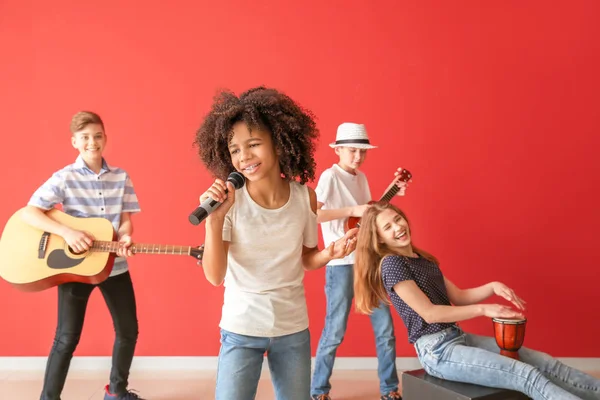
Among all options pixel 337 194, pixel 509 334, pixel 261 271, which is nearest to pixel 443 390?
pixel 509 334

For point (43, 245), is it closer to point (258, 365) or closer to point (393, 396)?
point (258, 365)

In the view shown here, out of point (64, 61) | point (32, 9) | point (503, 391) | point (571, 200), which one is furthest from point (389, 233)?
point (32, 9)

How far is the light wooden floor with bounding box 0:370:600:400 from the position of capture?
3025 mm

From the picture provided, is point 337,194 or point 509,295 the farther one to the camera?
point 337,194

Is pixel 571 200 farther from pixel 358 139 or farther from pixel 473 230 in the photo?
pixel 358 139

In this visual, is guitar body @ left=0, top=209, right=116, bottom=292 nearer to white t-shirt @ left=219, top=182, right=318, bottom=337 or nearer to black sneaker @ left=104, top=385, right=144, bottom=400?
black sneaker @ left=104, top=385, right=144, bottom=400

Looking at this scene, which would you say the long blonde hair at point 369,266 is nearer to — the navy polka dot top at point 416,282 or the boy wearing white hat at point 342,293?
the navy polka dot top at point 416,282

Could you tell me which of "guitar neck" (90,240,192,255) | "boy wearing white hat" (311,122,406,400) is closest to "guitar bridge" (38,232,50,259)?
"guitar neck" (90,240,192,255)

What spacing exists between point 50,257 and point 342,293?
4.44 feet

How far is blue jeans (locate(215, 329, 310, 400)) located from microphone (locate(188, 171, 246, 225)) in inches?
14.2

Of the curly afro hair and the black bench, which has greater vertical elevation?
the curly afro hair

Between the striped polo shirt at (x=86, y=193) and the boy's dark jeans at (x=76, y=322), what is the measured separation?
11cm

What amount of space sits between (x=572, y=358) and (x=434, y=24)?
2.05m

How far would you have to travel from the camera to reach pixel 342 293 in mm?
2828
